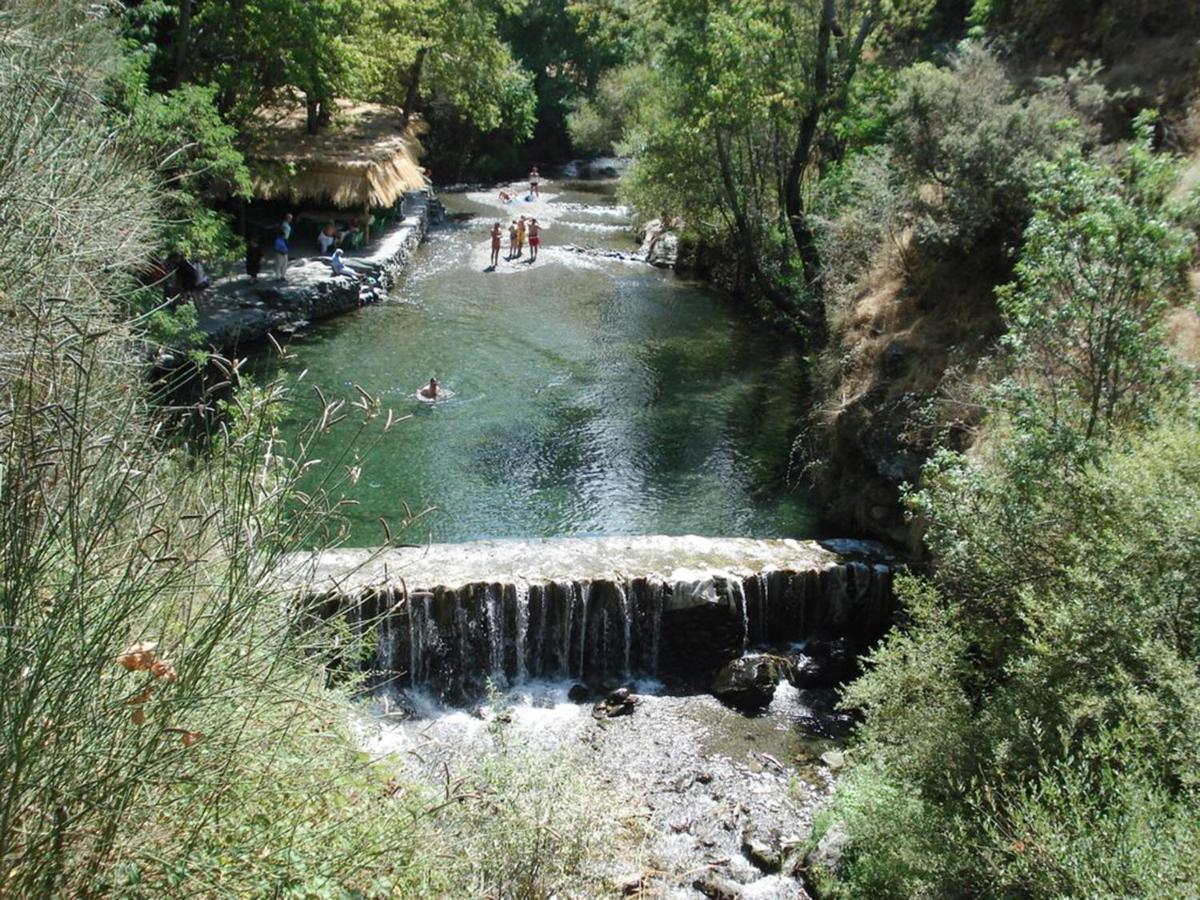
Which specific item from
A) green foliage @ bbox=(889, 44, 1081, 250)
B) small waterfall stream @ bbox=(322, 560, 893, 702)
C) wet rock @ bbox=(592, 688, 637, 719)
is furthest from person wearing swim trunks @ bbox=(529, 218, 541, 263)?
wet rock @ bbox=(592, 688, 637, 719)

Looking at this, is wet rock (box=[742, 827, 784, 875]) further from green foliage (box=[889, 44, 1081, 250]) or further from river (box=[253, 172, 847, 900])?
green foliage (box=[889, 44, 1081, 250])

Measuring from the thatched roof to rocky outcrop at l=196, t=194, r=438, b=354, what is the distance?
1.64 m

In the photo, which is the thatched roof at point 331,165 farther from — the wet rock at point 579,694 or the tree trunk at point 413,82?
the wet rock at point 579,694

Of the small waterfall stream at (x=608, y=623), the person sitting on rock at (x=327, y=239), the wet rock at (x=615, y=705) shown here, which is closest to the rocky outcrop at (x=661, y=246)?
the person sitting on rock at (x=327, y=239)

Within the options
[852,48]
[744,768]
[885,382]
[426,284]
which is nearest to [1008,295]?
[885,382]

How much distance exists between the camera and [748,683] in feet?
32.2

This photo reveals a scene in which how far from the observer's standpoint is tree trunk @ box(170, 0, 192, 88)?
667 inches

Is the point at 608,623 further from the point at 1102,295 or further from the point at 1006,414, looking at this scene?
the point at 1102,295

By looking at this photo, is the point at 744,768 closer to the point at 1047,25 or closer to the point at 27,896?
the point at 27,896

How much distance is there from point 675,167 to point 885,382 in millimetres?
9306

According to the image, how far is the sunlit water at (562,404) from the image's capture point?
1280 cm

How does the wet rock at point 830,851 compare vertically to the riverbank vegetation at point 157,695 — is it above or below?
below

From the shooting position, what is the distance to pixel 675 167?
2002 centimetres

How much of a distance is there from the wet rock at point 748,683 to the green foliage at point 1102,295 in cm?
Answer: 400
